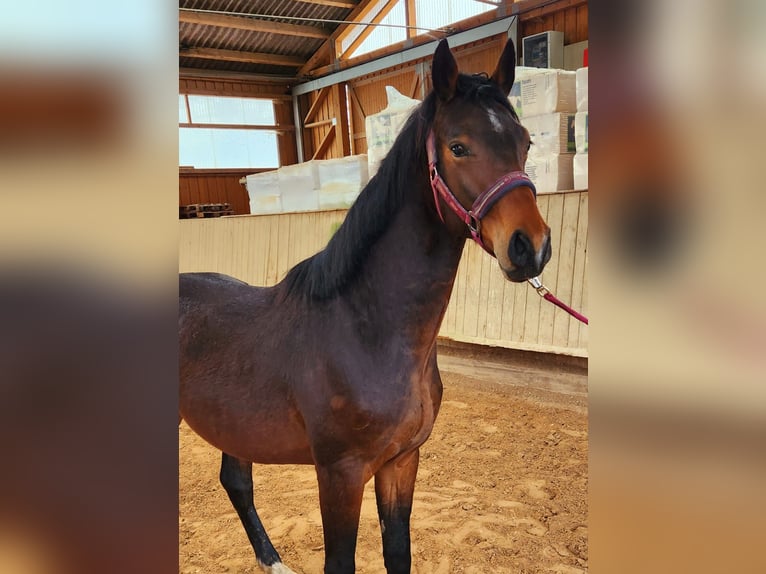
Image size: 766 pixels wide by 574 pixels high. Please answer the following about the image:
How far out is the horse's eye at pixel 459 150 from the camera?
A: 107 centimetres

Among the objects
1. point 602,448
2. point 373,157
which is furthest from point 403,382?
point 373,157

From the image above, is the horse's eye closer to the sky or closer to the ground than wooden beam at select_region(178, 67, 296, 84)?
closer to the ground

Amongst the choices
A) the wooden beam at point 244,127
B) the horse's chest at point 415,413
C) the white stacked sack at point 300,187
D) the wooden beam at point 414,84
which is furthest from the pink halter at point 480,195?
the wooden beam at point 244,127

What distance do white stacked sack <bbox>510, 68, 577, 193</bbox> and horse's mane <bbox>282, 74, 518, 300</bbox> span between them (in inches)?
104

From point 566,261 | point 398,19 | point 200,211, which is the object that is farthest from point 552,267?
point 200,211

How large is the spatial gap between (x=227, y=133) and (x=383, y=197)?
10.9 m

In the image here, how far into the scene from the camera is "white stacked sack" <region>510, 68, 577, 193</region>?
11.5 feet

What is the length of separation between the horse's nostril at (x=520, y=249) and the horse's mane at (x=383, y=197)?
0.30 m

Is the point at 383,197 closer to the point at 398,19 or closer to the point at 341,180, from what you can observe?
the point at 341,180

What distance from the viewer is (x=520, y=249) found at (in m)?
1.01

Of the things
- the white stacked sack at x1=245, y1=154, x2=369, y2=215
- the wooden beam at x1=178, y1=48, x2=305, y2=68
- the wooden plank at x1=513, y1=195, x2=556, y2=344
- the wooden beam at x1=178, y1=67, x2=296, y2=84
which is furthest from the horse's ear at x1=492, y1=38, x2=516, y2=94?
the wooden beam at x1=178, y1=67, x2=296, y2=84

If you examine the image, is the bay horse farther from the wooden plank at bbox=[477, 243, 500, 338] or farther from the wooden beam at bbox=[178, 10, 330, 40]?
the wooden beam at bbox=[178, 10, 330, 40]

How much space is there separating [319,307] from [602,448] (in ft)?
3.52

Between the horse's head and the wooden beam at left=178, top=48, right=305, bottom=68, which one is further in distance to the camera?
the wooden beam at left=178, top=48, right=305, bottom=68
